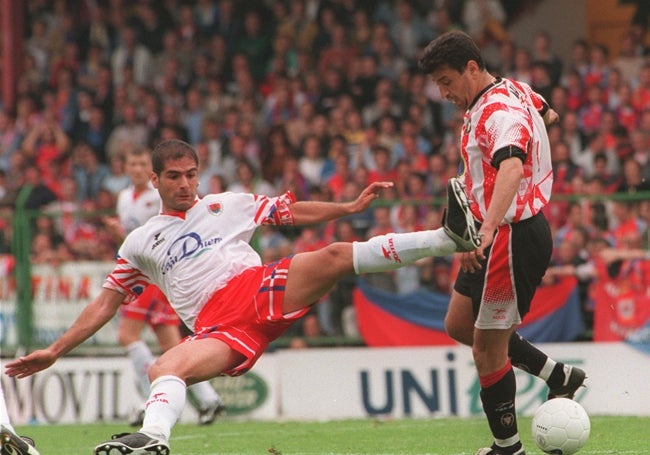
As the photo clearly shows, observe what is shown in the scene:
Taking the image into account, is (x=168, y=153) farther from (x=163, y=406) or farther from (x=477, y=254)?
(x=477, y=254)

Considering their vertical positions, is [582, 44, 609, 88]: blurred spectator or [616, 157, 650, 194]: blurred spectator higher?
[582, 44, 609, 88]: blurred spectator

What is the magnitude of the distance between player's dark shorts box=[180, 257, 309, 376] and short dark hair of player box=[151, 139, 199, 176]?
2.59 feet

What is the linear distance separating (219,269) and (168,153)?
716 mm

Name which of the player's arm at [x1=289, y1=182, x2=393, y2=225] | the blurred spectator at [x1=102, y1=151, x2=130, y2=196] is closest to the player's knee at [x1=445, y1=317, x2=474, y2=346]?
the player's arm at [x1=289, y1=182, x2=393, y2=225]

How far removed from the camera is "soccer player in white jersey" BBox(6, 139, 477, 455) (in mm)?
6594

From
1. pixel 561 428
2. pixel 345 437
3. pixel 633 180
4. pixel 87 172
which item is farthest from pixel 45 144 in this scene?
pixel 561 428

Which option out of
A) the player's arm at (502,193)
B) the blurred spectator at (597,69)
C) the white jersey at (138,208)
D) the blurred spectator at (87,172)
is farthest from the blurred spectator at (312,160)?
the player's arm at (502,193)

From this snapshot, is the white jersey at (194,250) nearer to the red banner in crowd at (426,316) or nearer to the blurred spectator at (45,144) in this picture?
the red banner in crowd at (426,316)

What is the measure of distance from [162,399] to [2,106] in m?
14.3

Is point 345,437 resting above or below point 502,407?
below

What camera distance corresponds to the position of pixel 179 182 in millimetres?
7180

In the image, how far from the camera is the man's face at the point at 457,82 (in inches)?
264

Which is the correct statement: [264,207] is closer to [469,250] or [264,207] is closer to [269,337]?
[269,337]

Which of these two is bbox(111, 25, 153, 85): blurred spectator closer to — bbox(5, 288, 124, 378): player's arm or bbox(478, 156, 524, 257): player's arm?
bbox(5, 288, 124, 378): player's arm
